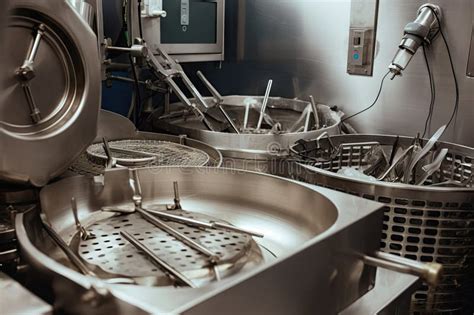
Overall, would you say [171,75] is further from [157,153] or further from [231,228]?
[231,228]

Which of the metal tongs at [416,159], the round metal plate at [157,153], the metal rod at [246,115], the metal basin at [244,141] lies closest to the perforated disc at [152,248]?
the round metal plate at [157,153]

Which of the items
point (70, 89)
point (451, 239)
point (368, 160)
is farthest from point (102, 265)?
point (368, 160)

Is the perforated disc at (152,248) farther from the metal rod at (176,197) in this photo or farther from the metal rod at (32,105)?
the metal rod at (32,105)

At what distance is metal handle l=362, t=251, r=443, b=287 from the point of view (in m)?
0.69

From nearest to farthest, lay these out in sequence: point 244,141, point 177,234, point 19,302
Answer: point 19,302 < point 177,234 < point 244,141

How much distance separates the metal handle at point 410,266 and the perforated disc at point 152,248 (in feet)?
0.78

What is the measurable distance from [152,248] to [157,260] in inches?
2.5

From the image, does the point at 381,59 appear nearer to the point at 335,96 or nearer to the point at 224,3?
the point at 335,96

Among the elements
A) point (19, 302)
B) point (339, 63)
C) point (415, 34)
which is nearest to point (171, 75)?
point (339, 63)

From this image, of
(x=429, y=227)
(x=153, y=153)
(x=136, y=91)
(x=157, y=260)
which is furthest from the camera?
(x=136, y=91)

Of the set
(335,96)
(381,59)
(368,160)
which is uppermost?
(381,59)

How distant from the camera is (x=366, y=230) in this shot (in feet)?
2.71

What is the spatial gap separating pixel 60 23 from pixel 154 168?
38cm

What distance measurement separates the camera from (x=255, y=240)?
988 mm
